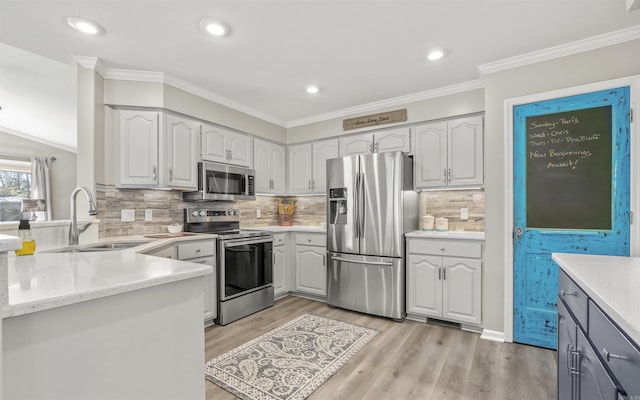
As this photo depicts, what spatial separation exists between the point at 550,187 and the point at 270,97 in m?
2.90

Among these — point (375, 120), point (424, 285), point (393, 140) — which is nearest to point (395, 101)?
point (375, 120)

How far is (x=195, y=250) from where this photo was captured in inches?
112

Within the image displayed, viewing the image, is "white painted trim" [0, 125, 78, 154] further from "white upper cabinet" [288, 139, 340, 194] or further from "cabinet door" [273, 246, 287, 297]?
"cabinet door" [273, 246, 287, 297]

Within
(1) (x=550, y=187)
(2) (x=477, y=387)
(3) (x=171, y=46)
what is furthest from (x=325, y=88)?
(2) (x=477, y=387)

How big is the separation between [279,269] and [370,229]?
1347 mm

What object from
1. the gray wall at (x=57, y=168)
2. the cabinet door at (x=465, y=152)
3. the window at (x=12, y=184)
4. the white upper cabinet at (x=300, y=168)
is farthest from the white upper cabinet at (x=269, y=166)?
the window at (x=12, y=184)

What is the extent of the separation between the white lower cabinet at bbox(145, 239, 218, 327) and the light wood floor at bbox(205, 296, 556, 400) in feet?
0.57

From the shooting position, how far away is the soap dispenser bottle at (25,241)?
1.50 meters

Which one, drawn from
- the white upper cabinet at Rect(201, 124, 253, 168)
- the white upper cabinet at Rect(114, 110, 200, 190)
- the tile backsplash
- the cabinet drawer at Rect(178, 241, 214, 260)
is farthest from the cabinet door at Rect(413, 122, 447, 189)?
the white upper cabinet at Rect(114, 110, 200, 190)

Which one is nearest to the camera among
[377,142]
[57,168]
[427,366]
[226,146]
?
[427,366]

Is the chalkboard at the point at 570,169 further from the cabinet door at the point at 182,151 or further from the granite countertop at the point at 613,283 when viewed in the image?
the cabinet door at the point at 182,151

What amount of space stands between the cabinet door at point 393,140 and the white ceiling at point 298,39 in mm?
445

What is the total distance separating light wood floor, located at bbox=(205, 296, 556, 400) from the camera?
1.92 metres

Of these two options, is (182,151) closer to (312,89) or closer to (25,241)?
(312,89)
